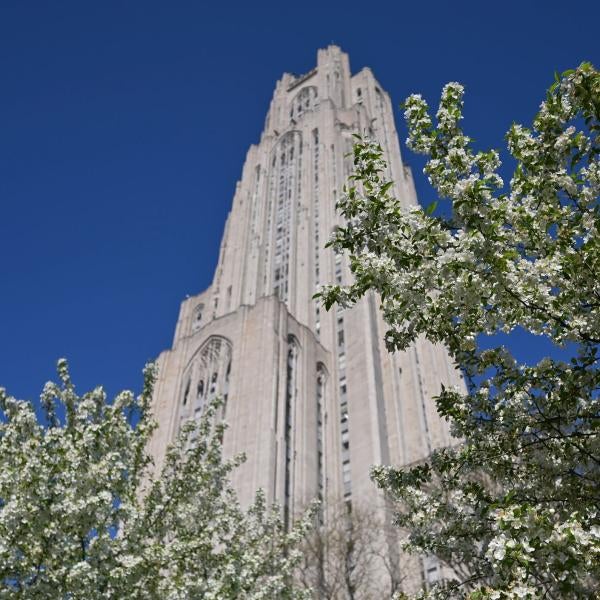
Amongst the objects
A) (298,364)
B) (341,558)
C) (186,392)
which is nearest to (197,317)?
(186,392)

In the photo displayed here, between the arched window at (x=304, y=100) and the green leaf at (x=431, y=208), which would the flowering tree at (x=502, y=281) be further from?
the arched window at (x=304, y=100)

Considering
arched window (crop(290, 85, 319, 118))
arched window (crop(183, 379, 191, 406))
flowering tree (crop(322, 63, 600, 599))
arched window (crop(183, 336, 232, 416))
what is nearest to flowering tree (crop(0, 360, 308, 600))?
flowering tree (crop(322, 63, 600, 599))

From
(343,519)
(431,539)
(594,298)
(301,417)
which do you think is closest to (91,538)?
(431,539)

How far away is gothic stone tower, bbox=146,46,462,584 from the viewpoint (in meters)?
40.6

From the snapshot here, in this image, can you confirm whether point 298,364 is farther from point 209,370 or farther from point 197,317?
point 197,317

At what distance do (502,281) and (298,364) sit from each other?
41396mm

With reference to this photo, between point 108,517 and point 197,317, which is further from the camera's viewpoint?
point 197,317

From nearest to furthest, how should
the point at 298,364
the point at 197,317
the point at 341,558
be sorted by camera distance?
the point at 341,558 < the point at 298,364 < the point at 197,317

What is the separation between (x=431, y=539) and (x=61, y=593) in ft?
20.2

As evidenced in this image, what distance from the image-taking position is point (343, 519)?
28375 millimetres

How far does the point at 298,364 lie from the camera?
156 ft

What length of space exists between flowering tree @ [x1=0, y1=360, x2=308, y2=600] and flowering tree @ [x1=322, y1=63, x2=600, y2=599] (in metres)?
5.59

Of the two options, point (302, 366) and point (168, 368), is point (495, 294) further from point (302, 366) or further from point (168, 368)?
point (168, 368)

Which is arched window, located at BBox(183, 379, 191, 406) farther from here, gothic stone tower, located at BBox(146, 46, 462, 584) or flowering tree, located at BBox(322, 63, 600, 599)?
flowering tree, located at BBox(322, 63, 600, 599)
